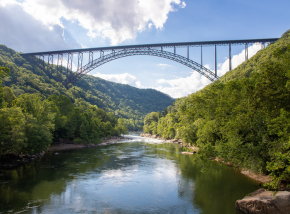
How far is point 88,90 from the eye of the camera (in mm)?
115062

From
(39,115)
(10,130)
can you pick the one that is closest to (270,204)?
(10,130)

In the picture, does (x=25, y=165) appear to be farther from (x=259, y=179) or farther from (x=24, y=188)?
(x=259, y=179)

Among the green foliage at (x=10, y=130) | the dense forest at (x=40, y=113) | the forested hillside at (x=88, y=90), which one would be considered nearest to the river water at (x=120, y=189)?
the green foliage at (x=10, y=130)

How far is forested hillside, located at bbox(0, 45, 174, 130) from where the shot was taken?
61000 millimetres

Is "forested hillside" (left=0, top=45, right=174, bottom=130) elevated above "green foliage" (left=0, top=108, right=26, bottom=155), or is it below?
above

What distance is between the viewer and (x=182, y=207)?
444 inches

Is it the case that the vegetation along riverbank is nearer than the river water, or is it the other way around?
the river water

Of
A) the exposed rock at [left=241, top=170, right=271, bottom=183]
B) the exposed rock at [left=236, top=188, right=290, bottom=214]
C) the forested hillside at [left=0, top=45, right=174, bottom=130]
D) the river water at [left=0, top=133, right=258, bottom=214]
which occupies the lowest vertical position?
the river water at [left=0, top=133, right=258, bottom=214]

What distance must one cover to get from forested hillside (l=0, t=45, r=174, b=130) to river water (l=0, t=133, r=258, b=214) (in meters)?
41.9

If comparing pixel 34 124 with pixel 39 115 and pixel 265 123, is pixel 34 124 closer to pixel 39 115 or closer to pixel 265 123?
pixel 39 115

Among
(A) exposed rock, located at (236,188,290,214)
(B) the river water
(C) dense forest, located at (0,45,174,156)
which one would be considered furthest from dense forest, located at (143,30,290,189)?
(C) dense forest, located at (0,45,174,156)

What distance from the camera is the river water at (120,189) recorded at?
36.3 feet

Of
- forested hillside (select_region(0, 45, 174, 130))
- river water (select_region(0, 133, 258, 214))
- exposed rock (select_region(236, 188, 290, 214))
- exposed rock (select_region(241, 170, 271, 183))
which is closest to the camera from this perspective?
exposed rock (select_region(236, 188, 290, 214))

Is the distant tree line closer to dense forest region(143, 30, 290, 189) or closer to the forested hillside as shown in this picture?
dense forest region(143, 30, 290, 189)
